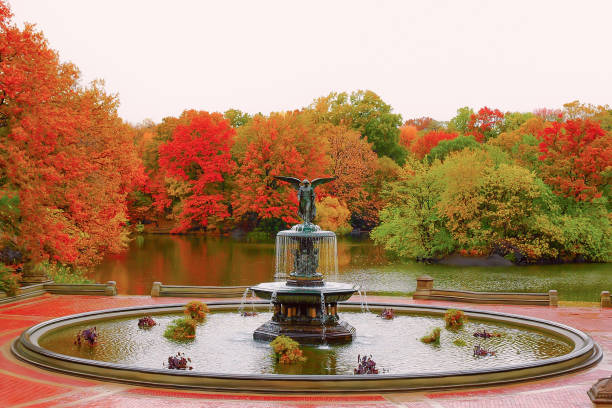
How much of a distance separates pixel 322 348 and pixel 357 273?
88.3ft

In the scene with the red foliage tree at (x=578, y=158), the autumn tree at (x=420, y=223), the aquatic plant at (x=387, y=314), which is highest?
the red foliage tree at (x=578, y=158)

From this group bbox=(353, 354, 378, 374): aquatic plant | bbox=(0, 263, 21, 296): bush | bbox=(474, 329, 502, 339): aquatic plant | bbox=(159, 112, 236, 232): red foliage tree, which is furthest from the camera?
bbox=(159, 112, 236, 232): red foliage tree

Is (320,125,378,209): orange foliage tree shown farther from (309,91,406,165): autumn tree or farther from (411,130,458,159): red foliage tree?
(411,130,458,159): red foliage tree

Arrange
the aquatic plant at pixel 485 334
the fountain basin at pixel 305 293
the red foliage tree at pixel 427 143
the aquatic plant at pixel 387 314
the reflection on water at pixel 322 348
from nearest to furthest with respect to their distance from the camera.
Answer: the reflection on water at pixel 322 348 < the fountain basin at pixel 305 293 < the aquatic plant at pixel 485 334 < the aquatic plant at pixel 387 314 < the red foliage tree at pixel 427 143

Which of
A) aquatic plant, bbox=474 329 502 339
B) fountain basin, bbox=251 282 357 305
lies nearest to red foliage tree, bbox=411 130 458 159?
aquatic plant, bbox=474 329 502 339

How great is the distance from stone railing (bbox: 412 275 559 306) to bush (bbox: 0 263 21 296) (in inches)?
675

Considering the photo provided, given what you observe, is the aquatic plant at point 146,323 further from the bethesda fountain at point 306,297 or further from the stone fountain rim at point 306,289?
the stone fountain rim at point 306,289

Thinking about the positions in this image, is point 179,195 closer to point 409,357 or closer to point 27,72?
point 27,72

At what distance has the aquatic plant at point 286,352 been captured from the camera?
18.3 m

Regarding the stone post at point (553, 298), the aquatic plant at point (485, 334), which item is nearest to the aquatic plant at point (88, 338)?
the aquatic plant at point (485, 334)

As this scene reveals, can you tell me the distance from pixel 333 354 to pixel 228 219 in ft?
199

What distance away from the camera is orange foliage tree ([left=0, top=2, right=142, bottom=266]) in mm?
29250

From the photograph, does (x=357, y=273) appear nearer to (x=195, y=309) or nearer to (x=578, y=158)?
(x=578, y=158)

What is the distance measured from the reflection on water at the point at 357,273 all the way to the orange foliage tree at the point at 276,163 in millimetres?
8136
